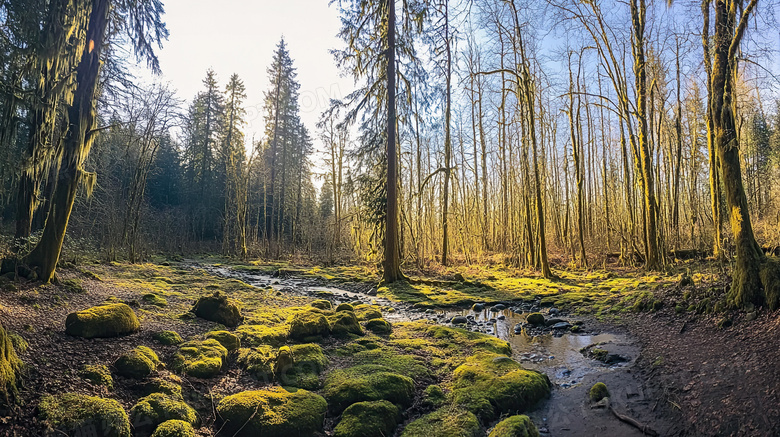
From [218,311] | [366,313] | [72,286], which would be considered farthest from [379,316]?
[72,286]

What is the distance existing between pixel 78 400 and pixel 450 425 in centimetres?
334

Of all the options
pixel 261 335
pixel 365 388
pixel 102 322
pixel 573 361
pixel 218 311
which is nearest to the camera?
pixel 365 388

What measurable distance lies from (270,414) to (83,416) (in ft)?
4.90

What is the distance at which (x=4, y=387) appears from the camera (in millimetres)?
2840

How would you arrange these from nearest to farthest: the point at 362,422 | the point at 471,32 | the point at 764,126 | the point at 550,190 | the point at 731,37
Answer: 1. the point at 362,422
2. the point at 731,37
3. the point at 471,32
4. the point at 550,190
5. the point at 764,126

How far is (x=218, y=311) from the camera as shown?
673cm

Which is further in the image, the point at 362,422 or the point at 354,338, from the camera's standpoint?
the point at 354,338

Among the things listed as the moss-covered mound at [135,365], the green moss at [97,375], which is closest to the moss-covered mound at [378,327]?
the moss-covered mound at [135,365]

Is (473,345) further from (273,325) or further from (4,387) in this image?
(4,387)

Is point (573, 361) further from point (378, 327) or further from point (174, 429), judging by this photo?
point (174, 429)

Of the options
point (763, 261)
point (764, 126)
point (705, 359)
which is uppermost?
point (764, 126)

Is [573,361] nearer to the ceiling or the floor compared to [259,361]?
nearer to the floor

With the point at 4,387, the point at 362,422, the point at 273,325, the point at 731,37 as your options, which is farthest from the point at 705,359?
the point at 4,387

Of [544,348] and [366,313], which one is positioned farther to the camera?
[366,313]
